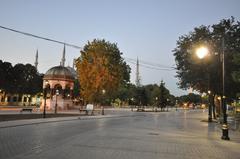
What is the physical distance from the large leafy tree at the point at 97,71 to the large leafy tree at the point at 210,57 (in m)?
14.8

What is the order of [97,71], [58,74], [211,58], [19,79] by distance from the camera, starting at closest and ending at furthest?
1. [211,58]
2. [97,71]
3. [58,74]
4. [19,79]

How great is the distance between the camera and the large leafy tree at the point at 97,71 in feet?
150

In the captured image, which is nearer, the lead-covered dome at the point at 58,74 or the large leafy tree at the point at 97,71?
the large leafy tree at the point at 97,71

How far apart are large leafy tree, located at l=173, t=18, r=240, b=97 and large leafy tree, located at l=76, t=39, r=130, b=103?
14.8 metres

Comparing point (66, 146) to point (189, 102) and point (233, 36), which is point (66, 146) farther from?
point (189, 102)

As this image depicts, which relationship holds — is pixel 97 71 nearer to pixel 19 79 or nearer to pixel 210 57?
pixel 210 57

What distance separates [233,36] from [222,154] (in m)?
23.7

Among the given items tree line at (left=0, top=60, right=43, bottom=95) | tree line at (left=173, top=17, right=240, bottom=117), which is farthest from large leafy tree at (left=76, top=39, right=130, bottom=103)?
tree line at (left=0, top=60, right=43, bottom=95)

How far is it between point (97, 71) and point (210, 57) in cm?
2140

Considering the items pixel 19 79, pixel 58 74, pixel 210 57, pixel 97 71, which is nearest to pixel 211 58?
pixel 210 57

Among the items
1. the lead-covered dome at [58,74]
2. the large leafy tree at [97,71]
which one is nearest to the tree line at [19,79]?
the lead-covered dome at [58,74]

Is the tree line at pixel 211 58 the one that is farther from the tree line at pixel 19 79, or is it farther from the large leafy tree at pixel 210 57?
the tree line at pixel 19 79

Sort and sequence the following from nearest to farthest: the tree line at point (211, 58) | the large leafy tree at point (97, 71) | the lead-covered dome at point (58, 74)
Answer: the tree line at point (211, 58) < the large leafy tree at point (97, 71) < the lead-covered dome at point (58, 74)

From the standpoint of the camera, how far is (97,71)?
45.8 metres
